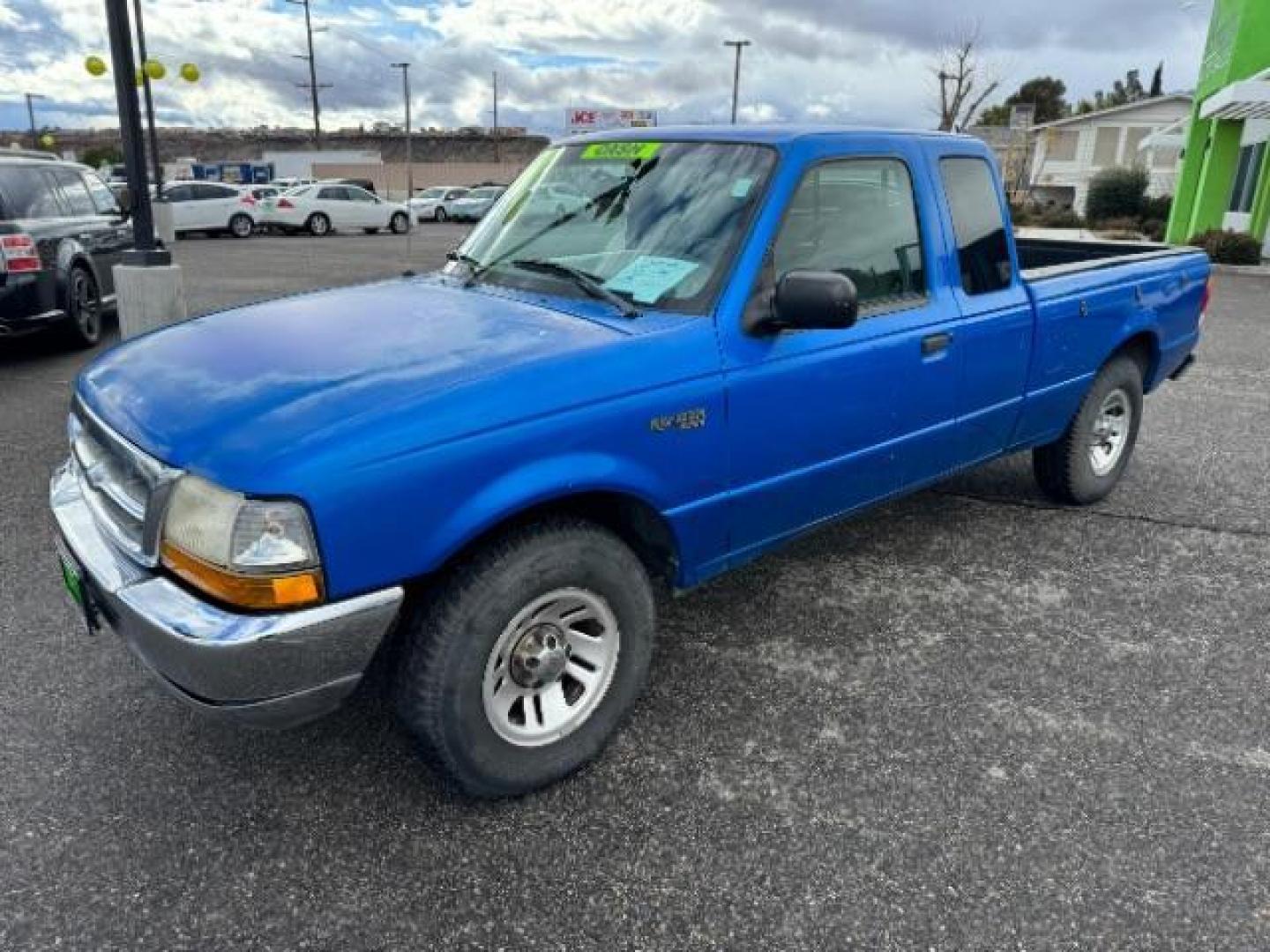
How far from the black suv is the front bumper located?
21.4 feet

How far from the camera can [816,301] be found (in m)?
2.70

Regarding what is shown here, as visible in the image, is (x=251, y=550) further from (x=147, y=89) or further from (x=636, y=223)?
(x=147, y=89)

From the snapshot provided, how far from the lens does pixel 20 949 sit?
2.11 meters

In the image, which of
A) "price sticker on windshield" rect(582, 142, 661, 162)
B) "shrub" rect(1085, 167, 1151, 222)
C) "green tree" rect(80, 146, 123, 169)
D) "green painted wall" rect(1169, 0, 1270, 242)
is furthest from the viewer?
"green tree" rect(80, 146, 123, 169)

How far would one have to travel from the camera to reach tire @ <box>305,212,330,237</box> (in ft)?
89.8

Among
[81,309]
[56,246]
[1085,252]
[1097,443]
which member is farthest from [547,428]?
[81,309]

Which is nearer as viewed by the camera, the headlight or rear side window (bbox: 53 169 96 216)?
the headlight

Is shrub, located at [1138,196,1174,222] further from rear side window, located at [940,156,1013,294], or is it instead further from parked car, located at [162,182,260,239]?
rear side window, located at [940,156,1013,294]

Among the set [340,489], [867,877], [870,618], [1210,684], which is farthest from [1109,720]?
[340,489]

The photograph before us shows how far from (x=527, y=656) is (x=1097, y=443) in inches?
148

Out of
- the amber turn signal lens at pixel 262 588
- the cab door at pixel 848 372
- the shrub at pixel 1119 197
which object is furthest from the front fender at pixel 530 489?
the shrub at pixel 1119 197

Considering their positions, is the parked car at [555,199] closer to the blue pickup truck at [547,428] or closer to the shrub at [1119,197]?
the blue pickup truck at [547,428]

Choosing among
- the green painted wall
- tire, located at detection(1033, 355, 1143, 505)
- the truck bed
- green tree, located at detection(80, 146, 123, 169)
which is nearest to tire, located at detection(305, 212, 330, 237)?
the green painted wall

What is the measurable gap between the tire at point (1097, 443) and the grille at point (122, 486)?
4.10 meters
